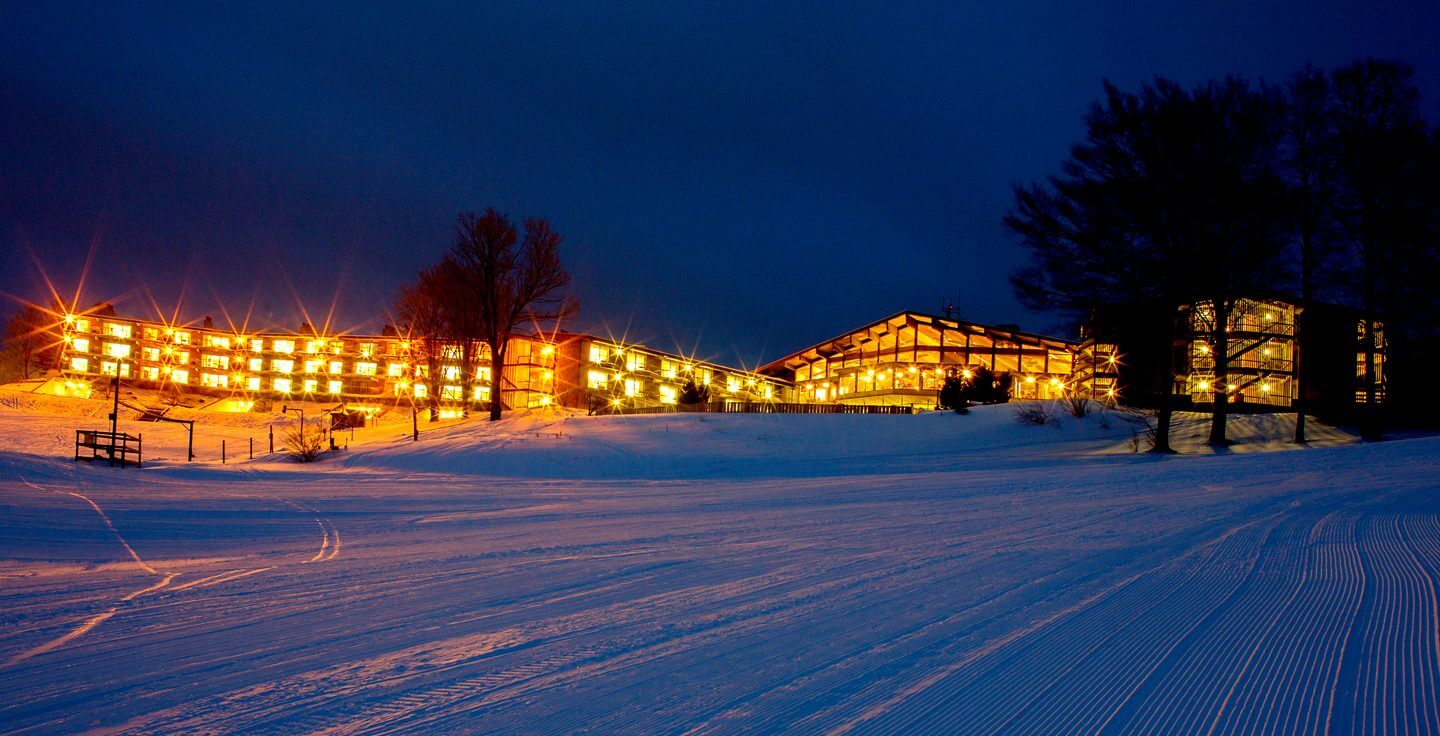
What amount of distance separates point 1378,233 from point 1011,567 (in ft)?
78.8

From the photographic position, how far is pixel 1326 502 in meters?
11.4

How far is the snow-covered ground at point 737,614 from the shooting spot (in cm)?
368

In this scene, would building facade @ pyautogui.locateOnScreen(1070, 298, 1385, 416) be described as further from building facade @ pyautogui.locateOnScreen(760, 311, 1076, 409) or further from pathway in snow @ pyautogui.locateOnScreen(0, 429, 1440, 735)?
pathway in snow @ pyautogui.locateOnScreen(0, 429, 1440, 735)

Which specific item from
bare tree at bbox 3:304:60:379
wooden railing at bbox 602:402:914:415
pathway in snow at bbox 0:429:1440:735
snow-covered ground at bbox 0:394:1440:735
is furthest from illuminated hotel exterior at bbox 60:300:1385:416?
pathway in snow at bbox 0:429:1440:735

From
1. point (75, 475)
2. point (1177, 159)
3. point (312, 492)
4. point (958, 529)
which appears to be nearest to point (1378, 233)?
point (1177, 159)

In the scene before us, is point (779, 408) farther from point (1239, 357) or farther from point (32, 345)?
point (32, 345)

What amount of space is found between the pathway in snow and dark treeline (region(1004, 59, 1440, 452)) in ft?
44.8

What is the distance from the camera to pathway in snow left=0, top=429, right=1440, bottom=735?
3.65 m

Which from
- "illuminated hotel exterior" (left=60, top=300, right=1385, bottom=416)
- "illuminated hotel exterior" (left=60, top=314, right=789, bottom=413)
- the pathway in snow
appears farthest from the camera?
"illuminated hotel exterior" (left=60, top=314, right=789, bottom=413)

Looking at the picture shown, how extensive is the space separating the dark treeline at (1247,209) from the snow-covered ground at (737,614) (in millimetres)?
10662

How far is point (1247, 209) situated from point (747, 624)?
23.0 meters

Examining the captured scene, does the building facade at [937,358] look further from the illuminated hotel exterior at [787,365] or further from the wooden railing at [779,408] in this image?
the wooden railing at [779,408]

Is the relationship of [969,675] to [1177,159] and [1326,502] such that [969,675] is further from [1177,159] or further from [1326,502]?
[1177,159]

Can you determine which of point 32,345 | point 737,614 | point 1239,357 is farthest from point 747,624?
point 32,345
